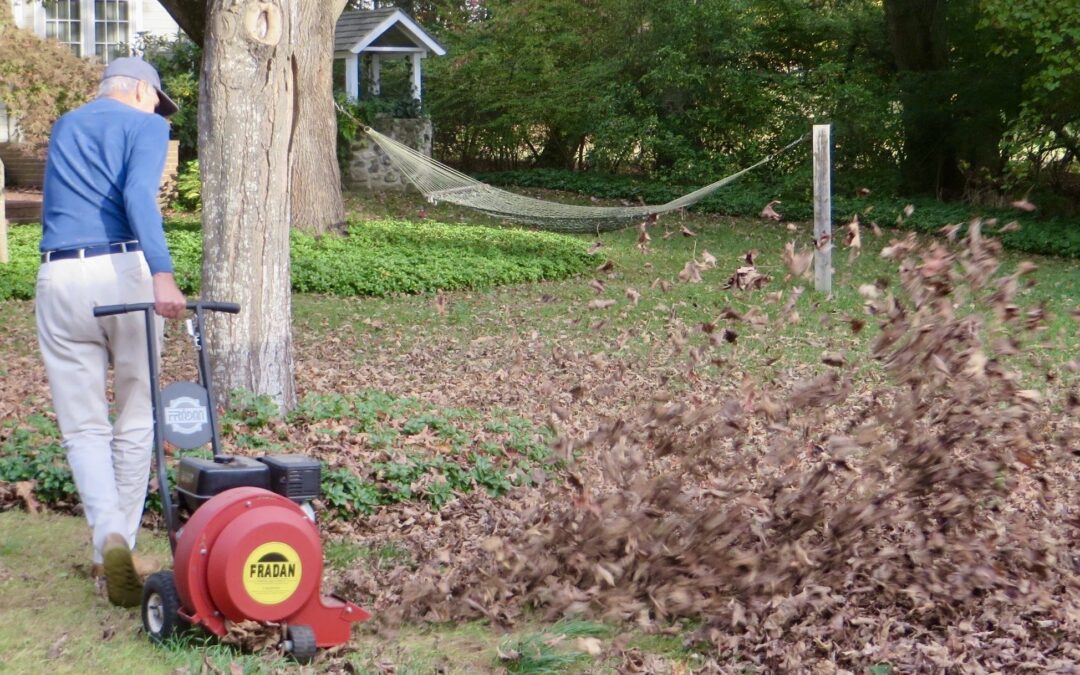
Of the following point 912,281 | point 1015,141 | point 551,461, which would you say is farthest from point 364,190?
point 912,281

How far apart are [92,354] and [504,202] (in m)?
11.0

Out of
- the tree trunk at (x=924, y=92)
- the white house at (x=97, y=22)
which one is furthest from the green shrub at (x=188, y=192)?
the tree trunk at (x=924, y=92)

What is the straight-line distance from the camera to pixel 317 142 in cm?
1534

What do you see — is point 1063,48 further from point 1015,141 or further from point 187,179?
point 187,179

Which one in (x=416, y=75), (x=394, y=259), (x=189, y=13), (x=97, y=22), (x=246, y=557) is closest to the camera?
(x=246, y=557)

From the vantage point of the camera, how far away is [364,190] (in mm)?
A: 21172

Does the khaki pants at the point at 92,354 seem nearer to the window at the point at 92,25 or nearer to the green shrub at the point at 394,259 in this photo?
the green shrub at the point at 394,259

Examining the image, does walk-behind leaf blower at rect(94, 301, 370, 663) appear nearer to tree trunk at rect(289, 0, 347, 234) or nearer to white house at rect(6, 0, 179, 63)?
tree trunk at rect(289, 0, 347, 234)

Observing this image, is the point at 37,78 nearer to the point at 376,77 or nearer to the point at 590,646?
the point at 376,77

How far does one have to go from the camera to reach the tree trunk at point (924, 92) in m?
19.0

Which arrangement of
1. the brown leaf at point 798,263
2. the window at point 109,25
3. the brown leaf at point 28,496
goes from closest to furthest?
the brown leaf at point 798,263
the brown leaf at point 28,496
the window at point 109,25

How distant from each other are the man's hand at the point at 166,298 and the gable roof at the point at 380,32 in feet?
61.5

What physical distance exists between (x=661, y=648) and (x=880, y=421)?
1.22 meters

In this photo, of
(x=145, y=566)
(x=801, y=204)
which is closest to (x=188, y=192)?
(x=801, y=204)
